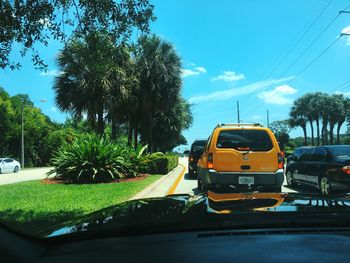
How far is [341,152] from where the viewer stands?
13.7m

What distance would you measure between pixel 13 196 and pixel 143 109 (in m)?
20.5

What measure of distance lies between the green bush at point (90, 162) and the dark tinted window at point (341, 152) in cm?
965

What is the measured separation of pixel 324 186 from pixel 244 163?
11.3ft

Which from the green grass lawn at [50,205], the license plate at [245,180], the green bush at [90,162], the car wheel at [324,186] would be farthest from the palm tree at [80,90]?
the license plate at [245,180]

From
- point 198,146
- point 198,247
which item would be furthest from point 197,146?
point 198,247

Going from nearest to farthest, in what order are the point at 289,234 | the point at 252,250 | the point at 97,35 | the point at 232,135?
the point at 252,250 < the point at 289,234 < the point at 97,35 < the point at 232,135

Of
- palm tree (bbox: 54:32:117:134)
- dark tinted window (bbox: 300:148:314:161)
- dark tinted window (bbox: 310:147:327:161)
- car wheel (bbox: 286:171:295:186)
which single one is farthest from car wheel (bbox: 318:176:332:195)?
palm tree (bbox: 54:32:117:134)

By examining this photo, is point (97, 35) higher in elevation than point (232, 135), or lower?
higher

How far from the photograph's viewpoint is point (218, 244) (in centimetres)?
246

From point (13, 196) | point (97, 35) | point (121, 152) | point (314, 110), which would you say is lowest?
point (13, 196)

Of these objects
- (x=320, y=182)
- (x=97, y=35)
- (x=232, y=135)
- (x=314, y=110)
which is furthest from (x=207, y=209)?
(x=314, y=110)

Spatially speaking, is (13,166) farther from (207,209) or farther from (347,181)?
(207,209)

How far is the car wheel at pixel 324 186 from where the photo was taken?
1325 cm

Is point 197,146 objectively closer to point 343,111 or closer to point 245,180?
point 245,180
